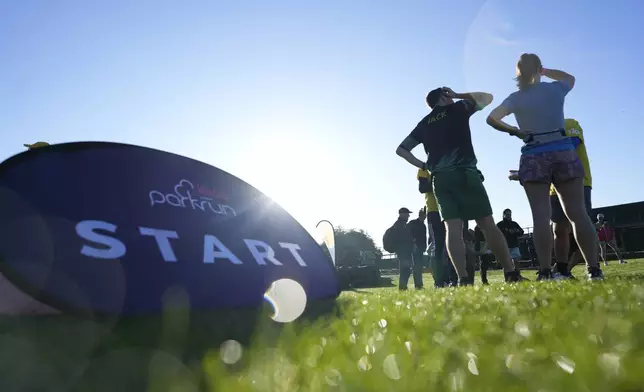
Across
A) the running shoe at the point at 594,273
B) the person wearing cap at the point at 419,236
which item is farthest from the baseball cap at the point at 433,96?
the person wearing cap at the point at 419,236

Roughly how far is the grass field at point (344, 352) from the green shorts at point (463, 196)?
6.86 ft

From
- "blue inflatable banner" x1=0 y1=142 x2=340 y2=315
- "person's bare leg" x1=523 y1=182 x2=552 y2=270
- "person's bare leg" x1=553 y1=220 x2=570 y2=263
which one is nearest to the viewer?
"blue inflatable banner" x1=0 y1=142 x2=340 y2=315

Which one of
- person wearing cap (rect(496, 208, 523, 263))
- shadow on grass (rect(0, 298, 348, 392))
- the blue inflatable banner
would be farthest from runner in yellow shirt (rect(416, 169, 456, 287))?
shadow on grass (rect(0, 298, 348, 392))

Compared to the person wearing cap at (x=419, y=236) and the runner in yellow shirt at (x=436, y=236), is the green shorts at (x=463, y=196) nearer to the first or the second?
the runner in yellow shirt at (x=436, y=236)

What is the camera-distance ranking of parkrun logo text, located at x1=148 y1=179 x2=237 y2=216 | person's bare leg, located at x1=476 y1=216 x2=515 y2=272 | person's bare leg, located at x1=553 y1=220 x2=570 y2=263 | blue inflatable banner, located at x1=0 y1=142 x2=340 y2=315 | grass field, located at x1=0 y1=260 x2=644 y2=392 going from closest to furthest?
1. grass field, located at x1=0 y1=260 x2=644 y2=392
2. blue inflatable banner, located at x1=0 y1=142 x2=340 y2=315
3. parkrun logo text, located at x1=148 y1=179 x2=237 y2=216
4. person's bare leg, located at x1=476 y1=216 x2=515 y2=272
5. person's bare leg, located at x1=553 y1=220 x2=570 y2=263

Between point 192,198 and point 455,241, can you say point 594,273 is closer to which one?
point 455,241

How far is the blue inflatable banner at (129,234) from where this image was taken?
4.47 ft

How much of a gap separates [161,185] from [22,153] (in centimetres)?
52

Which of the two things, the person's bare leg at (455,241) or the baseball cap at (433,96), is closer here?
the person's bare leg at (455,241)

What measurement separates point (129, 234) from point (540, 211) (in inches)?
122

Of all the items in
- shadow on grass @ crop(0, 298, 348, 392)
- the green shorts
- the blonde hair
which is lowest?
shadow on grass @ crop(0, 298, 348, 392)

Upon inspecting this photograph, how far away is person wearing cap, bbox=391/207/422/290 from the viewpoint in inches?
277

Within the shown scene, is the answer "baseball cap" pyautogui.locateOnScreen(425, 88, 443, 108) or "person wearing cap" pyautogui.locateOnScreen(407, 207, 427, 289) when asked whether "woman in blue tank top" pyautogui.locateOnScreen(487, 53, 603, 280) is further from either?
"person wearing cap" pyautogui.locateOnScreen(407, 207, 427, 289)

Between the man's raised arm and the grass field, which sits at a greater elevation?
the man's raised arm
